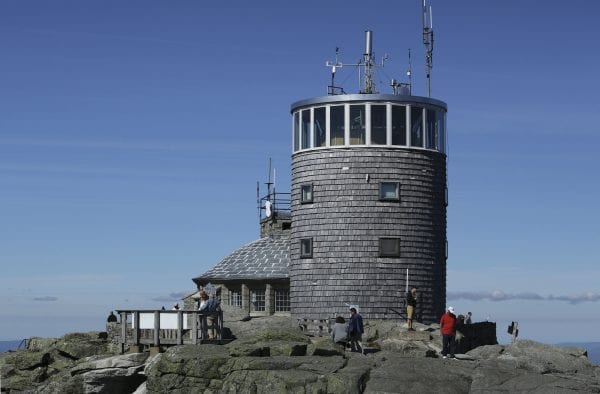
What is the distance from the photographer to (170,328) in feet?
126

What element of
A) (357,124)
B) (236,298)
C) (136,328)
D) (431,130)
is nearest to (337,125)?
(357,124)

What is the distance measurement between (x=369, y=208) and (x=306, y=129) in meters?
4.43

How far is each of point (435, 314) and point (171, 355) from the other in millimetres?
15159

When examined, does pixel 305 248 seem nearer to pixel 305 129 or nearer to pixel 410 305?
pixel 305 129

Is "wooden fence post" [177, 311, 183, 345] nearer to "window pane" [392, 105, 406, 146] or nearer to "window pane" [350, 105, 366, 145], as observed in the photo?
"window pane" [350, 105, 366, 145]

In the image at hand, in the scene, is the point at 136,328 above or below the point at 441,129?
below

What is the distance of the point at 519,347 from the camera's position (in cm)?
3747

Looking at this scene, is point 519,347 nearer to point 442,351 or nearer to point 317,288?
point 442,351

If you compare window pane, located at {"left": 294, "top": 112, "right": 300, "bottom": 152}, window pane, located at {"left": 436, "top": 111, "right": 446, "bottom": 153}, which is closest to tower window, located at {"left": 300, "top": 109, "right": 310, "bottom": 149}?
window pane, located at {"left": 294, "top": 112, "right": 300, "bottom": 152}

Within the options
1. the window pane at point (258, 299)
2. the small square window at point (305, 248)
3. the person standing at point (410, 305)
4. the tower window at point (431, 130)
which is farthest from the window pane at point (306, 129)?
the window pane at point (258, 299)

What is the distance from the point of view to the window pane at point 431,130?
46.6m

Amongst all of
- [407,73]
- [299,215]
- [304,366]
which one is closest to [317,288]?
[299,215]

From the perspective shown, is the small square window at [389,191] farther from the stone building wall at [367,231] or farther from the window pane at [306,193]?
the window pane at [306,193]

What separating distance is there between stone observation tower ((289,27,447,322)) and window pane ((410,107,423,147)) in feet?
0.13
